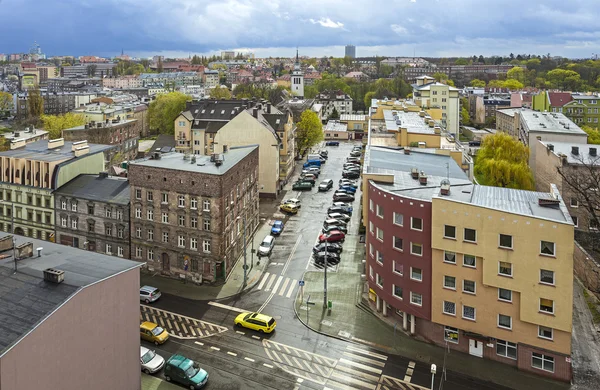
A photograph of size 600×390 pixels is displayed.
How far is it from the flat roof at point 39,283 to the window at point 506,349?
79.4 ft

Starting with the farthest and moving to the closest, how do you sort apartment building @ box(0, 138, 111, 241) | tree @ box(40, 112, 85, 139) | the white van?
tree @ box(40, 112, 85, 139)
the white van
apartment building @ box(0, 138, 111, 241)

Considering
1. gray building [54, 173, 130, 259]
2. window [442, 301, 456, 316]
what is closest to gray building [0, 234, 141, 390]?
gray building [54, 173, 130, 259]

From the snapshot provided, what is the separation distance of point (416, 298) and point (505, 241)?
768 cm

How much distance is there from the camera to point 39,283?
23.6 metres

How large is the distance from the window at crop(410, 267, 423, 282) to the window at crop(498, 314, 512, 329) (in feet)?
18.8

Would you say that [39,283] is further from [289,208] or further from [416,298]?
[289,208]

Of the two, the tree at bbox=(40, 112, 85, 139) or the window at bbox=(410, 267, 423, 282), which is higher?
the tree at bbox=(40, 112, 85, 139)

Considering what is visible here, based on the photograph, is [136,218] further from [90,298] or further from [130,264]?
[90,298]

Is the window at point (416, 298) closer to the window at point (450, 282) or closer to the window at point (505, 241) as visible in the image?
the window at point (450, 282)

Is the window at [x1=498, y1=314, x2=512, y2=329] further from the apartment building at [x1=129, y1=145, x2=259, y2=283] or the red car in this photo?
the red car

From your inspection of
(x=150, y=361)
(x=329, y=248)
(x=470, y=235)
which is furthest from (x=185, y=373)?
(x=329, y=248)

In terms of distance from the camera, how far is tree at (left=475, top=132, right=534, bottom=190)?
60781 millimetres

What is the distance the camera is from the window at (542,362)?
3117 cm

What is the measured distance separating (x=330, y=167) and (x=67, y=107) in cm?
10685
